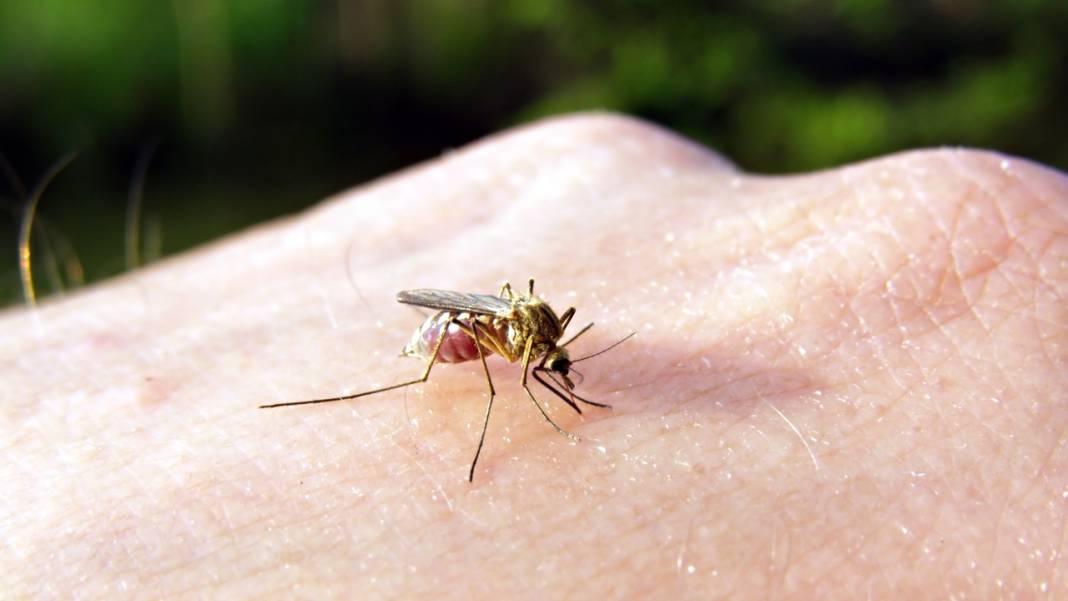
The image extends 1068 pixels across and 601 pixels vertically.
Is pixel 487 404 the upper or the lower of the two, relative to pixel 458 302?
lower

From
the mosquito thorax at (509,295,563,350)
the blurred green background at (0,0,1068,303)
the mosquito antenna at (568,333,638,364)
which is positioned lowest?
the blurred green background at (0,0,1068,303)

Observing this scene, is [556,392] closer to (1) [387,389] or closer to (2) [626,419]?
(2) [626,419]

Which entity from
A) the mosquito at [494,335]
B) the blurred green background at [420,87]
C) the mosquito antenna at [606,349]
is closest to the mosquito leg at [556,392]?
the mosquito at [494,335]

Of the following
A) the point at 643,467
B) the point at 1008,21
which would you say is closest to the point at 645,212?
the point at 643,467

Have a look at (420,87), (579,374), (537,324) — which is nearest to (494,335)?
(537,324)

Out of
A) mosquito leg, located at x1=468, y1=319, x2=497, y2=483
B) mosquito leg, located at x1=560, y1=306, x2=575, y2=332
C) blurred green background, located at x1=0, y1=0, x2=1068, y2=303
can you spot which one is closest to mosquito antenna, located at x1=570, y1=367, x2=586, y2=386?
mosquito leg, located at x1=560, y1=306, x2=575, y2=332

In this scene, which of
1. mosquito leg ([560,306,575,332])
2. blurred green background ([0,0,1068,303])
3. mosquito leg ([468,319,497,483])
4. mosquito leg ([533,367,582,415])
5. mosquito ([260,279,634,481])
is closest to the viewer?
mosquito leg ([468,319,497,483])

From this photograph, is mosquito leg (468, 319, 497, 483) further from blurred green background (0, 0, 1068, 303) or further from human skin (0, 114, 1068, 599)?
blurred green background (0, 0, 1068, 303)
